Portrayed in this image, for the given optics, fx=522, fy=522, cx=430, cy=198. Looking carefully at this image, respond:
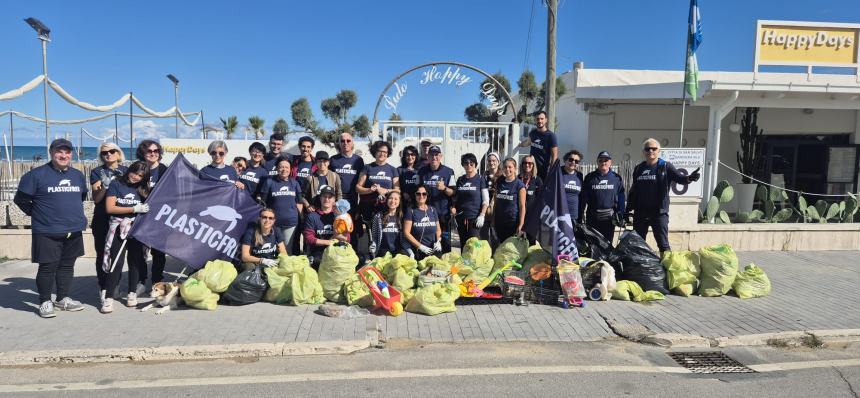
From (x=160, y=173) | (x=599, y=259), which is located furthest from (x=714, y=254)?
(x=160, y=173)

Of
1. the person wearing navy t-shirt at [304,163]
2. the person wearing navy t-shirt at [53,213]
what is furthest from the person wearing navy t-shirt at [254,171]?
the person wearing navy t-shirt at [53,213]

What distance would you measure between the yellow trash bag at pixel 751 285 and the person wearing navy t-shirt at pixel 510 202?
2.75 m

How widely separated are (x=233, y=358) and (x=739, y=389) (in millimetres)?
4079

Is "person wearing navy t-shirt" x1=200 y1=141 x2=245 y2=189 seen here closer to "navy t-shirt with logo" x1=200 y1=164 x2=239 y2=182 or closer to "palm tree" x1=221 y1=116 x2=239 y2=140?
"navy t-shirt with logo" x1=200 y1=164 x2=239 y2=182

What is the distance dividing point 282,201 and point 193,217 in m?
1.03

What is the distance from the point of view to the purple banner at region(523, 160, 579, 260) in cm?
616

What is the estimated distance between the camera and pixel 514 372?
13.8ft

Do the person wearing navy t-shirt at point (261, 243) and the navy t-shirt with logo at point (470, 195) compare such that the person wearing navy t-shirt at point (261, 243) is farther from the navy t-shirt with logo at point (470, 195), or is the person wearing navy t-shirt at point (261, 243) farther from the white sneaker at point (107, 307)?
the navy t-shirt with logo at point (470, 195)

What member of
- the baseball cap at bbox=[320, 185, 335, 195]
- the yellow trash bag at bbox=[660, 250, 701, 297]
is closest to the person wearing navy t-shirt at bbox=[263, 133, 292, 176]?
the baseball cap at bbox=[320, 185, 335, 195]

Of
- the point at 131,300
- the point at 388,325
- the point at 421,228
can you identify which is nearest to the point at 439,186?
the point at 421,228

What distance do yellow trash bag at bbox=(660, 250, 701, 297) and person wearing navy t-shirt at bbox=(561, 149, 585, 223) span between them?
48.9 inches

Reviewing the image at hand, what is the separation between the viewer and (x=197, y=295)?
5578 mm

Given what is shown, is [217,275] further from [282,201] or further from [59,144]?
[59,144]

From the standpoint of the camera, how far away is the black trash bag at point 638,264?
20.8ft
